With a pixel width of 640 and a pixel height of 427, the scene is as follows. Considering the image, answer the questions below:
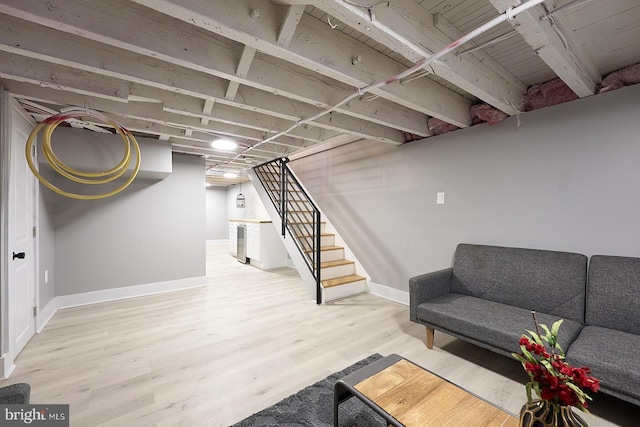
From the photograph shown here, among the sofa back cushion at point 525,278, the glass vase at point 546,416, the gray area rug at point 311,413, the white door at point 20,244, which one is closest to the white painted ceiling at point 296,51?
the white door at point 20,244

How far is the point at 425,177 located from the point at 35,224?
171 inches

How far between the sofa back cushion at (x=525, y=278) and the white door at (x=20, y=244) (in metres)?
3.93

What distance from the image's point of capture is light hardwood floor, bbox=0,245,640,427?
5.48ft

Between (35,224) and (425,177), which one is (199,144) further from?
Result: (425,177)

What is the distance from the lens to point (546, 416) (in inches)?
34.2

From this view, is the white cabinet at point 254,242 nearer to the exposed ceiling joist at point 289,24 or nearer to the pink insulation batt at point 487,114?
the pink insulation batt at point 487,114

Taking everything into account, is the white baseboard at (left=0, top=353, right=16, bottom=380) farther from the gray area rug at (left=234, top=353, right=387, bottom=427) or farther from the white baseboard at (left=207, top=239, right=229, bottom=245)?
the white baseboard at (left=207, top=239, right=229, bottom=245)

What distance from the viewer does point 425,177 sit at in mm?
3275

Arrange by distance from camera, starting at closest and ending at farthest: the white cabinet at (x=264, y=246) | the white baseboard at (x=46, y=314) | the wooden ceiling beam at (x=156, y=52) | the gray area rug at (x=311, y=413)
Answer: the wooden ceiling beam at (x=156, y=52) < the gray area rug at (x=311, y=413) < the white baseboard at (x=46, y=314) < the white cabinet at (x=264, y=246)

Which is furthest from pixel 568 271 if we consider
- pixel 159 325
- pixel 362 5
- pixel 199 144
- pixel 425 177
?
pixel 199 144

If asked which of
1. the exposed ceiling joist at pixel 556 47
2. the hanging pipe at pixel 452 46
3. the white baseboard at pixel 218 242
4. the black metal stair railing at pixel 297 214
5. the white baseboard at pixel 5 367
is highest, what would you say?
the exposed ceiling joist at pixel 556 47

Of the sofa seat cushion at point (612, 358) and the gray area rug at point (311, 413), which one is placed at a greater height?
the sofa seat cushion at point (612, 358)

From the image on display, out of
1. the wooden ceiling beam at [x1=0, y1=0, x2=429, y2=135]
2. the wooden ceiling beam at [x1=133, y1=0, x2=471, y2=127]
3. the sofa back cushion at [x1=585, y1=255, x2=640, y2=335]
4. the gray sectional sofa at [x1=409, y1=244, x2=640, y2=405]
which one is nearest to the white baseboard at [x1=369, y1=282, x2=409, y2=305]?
the gray sectional sofa at [x1=409, y1=244, x2=640, y2=405]

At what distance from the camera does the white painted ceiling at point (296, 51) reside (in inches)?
51.5
